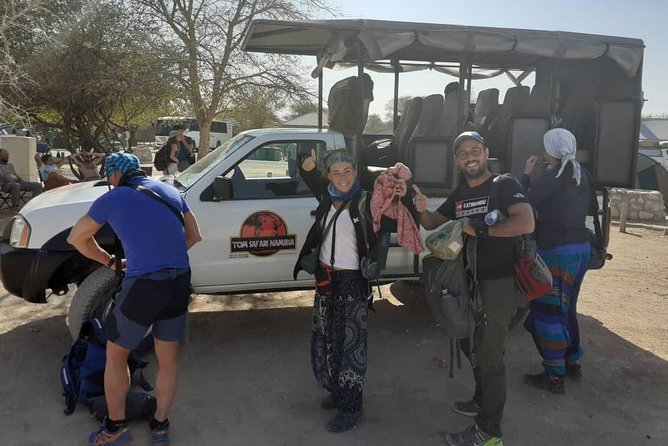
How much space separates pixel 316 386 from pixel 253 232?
1331 millimetres

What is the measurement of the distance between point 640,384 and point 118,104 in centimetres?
1622

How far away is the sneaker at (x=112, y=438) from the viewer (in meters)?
3.05

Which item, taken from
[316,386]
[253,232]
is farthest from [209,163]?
[316,386]

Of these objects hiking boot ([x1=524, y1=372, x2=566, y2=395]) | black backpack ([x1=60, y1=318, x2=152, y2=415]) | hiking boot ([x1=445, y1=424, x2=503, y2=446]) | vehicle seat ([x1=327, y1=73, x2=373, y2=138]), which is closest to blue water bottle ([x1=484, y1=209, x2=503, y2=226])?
hiking boot ([x1=445, y1=424, x2=503, y2=446])

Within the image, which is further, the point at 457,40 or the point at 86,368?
the point at 457,40

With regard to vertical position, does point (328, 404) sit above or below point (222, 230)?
below

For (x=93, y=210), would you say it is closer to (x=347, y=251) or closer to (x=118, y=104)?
(x=347, y=251)

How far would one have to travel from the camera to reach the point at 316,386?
4.02 metres

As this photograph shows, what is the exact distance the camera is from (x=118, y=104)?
1673 cm

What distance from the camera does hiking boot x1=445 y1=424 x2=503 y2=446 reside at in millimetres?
3078

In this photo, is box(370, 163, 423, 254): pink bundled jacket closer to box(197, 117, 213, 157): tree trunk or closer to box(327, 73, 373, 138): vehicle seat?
box(327, 73, 373, 138): vehicle seat

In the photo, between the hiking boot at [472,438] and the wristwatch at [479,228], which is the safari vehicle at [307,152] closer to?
the wristwatch at [479,228]

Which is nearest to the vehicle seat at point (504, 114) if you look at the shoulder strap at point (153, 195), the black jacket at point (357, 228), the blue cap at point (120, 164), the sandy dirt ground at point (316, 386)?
the sandy dirt ground at point (316, 386)

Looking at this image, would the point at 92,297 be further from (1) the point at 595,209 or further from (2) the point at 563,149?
(1) the point at 595,209
